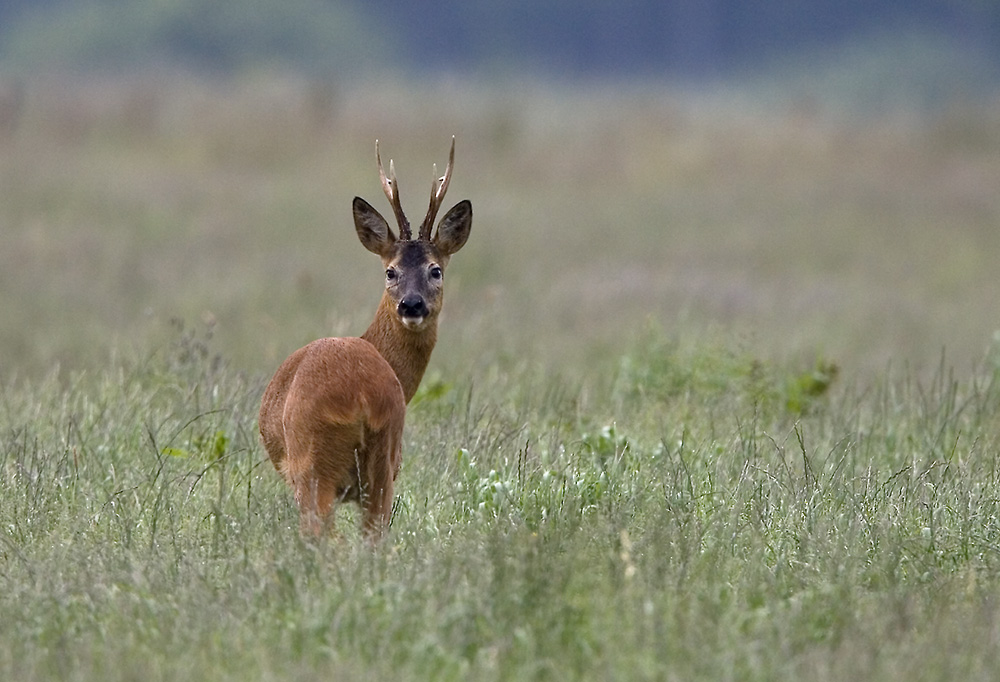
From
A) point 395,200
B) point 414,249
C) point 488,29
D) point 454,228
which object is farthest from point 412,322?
point 488,29

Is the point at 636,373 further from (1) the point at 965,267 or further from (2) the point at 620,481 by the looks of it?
(1) the point at 965,267

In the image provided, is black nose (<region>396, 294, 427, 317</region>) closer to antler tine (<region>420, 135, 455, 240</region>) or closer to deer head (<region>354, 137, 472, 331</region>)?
deer head (<region>354, 137, 472, 331</region>)

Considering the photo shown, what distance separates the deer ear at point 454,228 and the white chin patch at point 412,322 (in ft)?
1.80

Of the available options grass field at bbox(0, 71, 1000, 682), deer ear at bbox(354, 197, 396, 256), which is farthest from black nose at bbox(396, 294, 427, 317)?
grass field at bbox(0, 71, 1000, 682)

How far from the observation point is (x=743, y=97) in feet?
178

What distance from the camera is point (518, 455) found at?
6051mm

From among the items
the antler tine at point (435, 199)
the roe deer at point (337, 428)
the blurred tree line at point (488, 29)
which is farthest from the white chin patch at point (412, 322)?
the blurred tree line at point (488, 29)

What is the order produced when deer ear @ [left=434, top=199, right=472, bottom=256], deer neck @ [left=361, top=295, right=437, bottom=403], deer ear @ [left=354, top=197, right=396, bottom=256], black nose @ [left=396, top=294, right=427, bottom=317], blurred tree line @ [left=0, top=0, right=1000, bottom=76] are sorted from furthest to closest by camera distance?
blurred tree line @ [left=0, top=0, right=1000, bottom=76]
deer ear @ [left=434, top=199, right=472, bottom=256]
deer ear @ [left=354, top=197, right=396, bottom=256]
deer neck @ [left=361, top=295, right=437, bottom=403]
black nose @ [left=396, top=294, right=427, bottom=317]

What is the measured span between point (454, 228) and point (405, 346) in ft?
2.08

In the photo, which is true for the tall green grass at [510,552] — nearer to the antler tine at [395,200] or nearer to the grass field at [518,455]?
the grass field at [518,455]

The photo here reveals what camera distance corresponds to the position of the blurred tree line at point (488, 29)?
217 ft

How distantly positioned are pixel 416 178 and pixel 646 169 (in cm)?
379

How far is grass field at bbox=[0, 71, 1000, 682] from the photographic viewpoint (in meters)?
4.18

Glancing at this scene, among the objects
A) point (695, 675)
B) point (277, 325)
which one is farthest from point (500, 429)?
point (277, 325)
